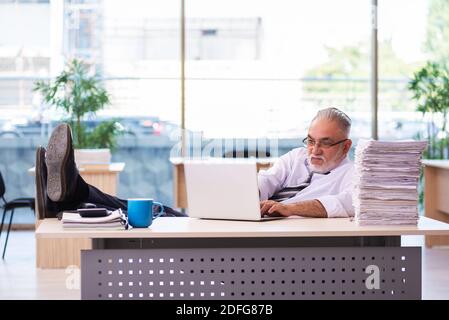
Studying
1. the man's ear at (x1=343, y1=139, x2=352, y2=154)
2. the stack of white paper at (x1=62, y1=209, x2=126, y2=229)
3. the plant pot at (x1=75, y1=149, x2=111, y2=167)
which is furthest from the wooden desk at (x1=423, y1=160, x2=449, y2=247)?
the stack of white paper at (x1=62, y1=209, x2=126, y2=229)

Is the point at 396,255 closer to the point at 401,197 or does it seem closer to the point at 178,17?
the point at 401,197

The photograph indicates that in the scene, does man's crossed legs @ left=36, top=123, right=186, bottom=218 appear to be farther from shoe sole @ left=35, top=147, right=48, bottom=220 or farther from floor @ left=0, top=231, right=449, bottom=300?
floor @ left=0, top=231, right=449, bottom=300

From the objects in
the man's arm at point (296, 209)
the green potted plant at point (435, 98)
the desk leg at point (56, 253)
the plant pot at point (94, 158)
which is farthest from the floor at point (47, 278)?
the man's arm at point (296, 209)

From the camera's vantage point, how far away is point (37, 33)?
9398 mm

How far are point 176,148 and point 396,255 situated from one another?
5.53m

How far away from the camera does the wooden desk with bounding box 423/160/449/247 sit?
26.5ft

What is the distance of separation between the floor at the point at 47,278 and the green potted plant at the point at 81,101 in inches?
47.6

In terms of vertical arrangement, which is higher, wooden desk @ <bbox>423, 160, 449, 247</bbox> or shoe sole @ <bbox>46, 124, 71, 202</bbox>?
shoe sole @ <bbox>46, 124, 71, 202</bbox>

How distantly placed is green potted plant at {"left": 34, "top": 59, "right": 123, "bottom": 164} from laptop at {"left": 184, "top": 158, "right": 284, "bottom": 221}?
4910 mm

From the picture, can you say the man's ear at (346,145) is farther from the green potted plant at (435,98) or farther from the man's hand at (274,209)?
the green potted plant at (435,98)

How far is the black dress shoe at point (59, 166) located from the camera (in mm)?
4254

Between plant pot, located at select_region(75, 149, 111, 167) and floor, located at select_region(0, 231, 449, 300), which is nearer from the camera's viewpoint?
floor, located at select_region(0, 231, 449, 300)

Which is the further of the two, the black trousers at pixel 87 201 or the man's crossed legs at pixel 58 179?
the black trousers at pixel 87 201

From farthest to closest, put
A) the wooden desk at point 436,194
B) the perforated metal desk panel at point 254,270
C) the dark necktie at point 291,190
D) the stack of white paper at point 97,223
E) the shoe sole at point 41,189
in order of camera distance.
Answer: the wooden desk at point 436,194
the dark necktie at point 291,190
the shoe sole at point 41,189
the perforated metal desk panel at point 254,270
the stack of white paper at point 97,223
